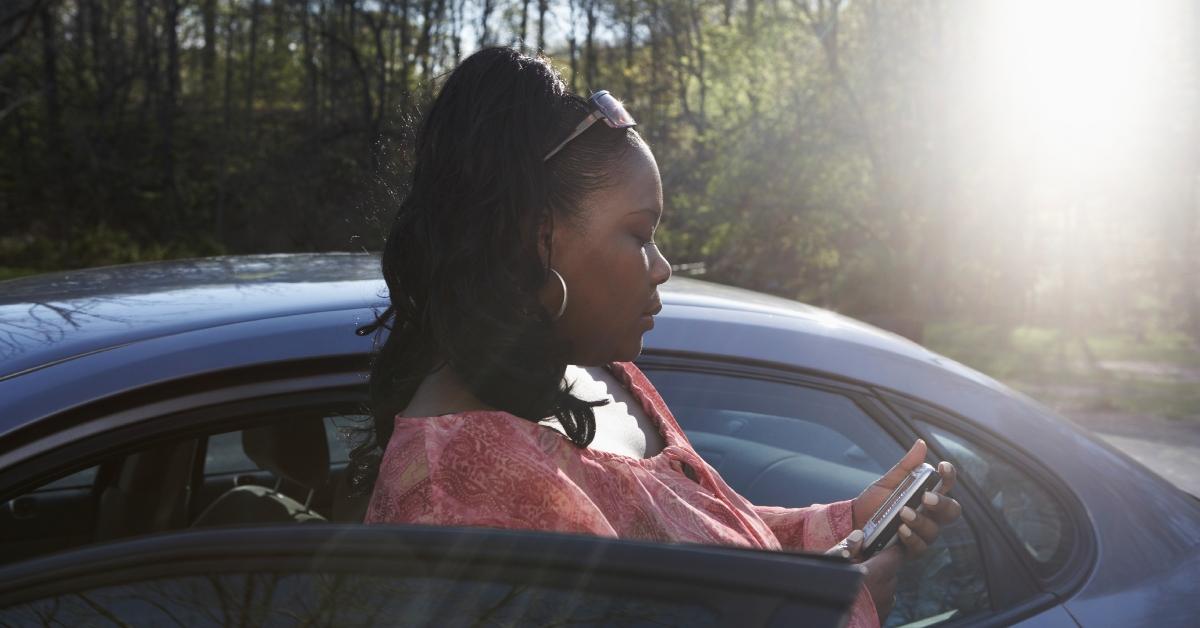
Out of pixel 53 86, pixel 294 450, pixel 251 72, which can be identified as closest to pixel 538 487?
pixel 294 450

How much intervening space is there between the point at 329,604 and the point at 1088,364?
1430 centimetres

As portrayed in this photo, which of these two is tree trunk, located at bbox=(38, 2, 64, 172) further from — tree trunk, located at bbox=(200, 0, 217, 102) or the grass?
the grass

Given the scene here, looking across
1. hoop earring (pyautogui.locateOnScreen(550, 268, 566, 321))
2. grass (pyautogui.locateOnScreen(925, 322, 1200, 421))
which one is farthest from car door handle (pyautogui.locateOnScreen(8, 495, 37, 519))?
grass (pyautogui.locateOnScreen(925, 322, 1200, 421))

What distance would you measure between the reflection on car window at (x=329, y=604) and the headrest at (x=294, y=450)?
90cm

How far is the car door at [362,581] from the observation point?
995mm

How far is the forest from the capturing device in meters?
16.6

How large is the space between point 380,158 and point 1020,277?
18.8 m

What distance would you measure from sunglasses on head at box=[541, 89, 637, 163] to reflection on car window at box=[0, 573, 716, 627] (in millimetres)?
675

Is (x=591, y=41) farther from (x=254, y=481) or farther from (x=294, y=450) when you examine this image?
(x=294, y=450)

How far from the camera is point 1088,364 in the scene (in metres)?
13.9

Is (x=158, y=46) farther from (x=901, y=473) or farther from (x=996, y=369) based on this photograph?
(x=901, y=473)

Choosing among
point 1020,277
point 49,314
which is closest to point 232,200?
point 1020,277

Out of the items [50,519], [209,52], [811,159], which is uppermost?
[209,52]

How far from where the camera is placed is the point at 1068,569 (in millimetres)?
1855
